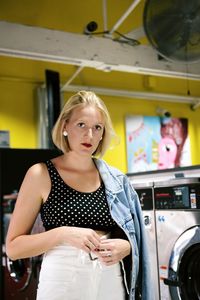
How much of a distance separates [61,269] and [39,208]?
231mm

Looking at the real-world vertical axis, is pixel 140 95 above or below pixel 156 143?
above

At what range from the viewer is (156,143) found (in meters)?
5.06

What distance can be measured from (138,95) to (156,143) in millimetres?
696

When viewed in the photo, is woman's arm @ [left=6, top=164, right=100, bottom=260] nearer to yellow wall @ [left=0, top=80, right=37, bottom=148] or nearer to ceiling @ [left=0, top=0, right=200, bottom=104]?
ceiling @ [left=0, top=0, right=200, bottom=104]

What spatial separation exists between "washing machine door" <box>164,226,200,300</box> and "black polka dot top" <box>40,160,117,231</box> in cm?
122

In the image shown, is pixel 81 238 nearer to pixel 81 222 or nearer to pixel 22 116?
pixel 81 222

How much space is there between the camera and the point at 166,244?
2.63 m

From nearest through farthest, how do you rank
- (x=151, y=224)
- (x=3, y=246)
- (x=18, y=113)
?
(x=151, y=224)
(x=3, y=246)
(x=18, y=113)

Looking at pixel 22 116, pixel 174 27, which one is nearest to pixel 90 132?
pixel 174 27

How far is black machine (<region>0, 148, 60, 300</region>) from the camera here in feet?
10.3

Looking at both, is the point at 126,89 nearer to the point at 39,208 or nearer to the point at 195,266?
the point at 195,266

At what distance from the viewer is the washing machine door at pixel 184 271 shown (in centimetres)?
248

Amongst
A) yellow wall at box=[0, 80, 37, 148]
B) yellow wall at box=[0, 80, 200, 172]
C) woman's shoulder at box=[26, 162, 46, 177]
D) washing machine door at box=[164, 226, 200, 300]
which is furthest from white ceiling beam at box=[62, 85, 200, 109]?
woman's shoulder at box=[26, 162, 46, 177]

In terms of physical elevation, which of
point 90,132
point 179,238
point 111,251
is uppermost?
point 90,132
